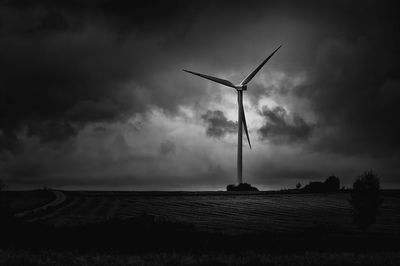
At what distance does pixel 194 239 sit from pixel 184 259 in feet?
24.8

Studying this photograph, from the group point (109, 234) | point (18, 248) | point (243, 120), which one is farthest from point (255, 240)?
point (243, 120)

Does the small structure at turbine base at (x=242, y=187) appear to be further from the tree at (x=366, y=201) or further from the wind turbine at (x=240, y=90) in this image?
the tree at (x=366, y=201)

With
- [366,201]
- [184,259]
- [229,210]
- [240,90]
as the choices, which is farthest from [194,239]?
[240,90]

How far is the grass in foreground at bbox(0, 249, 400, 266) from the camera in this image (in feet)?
94.6

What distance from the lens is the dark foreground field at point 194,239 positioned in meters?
30.7

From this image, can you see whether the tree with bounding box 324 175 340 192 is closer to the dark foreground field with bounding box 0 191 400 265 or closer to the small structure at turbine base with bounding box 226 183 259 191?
the small structure at turbine base with bounding box 226 183 259 191

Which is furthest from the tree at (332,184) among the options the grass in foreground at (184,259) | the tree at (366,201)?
the grass in foreground at (184,259)

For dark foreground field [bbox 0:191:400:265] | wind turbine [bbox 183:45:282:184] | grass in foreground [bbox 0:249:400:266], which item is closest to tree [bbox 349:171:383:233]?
dark foreground field [bbox 0:191:400:265]

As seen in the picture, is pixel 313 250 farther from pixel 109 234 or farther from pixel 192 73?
pixel 192 73

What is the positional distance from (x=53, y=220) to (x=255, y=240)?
2652 cm

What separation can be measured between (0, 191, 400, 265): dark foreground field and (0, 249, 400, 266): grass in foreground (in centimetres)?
5

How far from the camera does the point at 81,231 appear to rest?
3994cm

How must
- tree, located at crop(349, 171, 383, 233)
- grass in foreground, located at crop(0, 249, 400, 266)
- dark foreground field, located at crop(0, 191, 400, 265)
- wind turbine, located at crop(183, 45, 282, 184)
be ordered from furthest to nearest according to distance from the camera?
wind turbine, located at crop(183, 45, 282, 184) → tree, located at crop(349, 171, 383, 233) → dark foreground field, located at crop(0, 191, 400, 265) → grass in foreground, located at crop(0, 249, 400, 266)

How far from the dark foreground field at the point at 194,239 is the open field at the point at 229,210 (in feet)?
0.40
